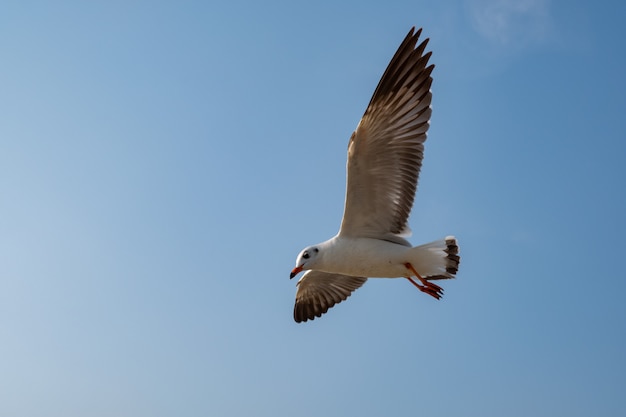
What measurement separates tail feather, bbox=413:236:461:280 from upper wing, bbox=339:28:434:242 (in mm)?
725

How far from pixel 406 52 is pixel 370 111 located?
0.88m

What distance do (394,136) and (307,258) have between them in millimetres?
2101

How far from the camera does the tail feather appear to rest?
9391 mm

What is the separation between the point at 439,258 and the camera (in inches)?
371

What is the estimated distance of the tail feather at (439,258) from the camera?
9.39 meters

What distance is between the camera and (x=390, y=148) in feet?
30.3

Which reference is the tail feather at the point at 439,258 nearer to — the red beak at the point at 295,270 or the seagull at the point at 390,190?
the seagull at the point at 390,190

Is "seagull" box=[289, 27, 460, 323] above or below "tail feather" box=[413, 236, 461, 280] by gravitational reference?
above

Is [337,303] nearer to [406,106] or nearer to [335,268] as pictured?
[335,268]

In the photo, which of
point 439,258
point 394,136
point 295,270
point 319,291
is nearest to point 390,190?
point 394,136

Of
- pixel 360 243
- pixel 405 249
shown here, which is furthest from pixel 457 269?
pixel 360 243

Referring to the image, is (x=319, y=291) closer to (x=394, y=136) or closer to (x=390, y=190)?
(x=390, y=190)

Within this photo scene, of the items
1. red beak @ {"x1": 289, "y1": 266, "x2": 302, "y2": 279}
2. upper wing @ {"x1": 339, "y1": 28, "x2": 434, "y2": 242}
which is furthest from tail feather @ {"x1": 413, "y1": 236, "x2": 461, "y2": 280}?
red beak @ {"x1": 289, "y1": 266, "x2": 302, "y2": 279}

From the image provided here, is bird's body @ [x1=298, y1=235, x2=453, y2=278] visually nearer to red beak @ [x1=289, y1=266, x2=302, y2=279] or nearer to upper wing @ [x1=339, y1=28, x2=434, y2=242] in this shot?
red beak @ [x1=289, y1=266, x2=302, y2=279]
